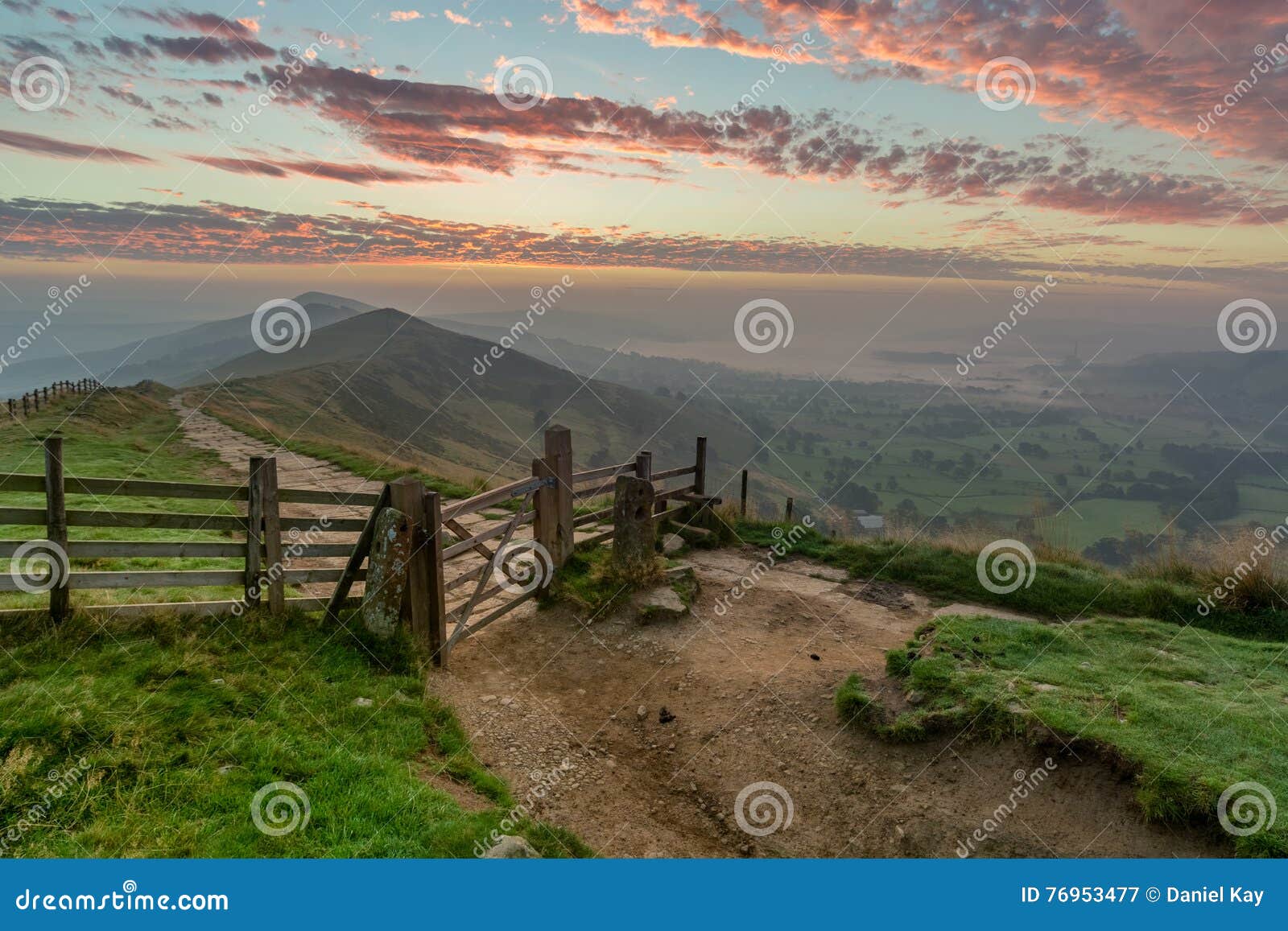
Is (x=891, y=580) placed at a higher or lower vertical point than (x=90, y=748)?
lower

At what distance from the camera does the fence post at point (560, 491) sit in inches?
402

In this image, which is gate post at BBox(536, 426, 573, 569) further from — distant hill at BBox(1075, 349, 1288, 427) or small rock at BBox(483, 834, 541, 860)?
distant hill at BBox(1075, 349, 1288, 427)

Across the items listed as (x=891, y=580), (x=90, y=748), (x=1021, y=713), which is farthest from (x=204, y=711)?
(x=891, y=580)

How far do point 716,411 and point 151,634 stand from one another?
154 m

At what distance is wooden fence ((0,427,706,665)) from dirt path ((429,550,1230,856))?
892 mm

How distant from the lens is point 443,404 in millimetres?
95500

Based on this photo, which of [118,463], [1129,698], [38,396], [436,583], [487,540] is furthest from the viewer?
[38,396]

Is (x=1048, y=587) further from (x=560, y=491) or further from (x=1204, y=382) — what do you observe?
(x=1204, y=382)

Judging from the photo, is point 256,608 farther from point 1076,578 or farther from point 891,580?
point 1076,578

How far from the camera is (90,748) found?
446cm

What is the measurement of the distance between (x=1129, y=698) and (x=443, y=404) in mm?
96921

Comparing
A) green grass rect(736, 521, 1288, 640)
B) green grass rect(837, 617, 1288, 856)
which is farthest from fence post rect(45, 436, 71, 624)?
green grass rect(736, 521, 1288, 640)

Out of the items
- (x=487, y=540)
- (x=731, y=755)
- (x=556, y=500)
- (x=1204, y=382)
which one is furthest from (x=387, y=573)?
(x=1204, y=382)

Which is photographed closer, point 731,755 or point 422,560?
point 731,755
